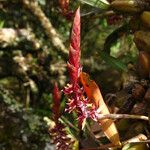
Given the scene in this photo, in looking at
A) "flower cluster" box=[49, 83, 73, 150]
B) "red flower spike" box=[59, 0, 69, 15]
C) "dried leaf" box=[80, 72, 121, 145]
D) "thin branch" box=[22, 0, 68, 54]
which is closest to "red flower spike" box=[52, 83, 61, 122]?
"flower cluster" box=[49, 83, 73, 150]

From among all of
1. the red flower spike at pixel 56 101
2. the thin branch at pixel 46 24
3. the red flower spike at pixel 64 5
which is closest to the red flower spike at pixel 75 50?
the red flower spike at pixel 56 101

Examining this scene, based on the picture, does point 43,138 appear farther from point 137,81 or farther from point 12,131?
point 137,81

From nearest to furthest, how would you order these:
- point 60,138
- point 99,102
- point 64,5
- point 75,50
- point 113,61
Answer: point 75,50 < point 99,102 < point 60,138 < point 64,5 < point 113,61

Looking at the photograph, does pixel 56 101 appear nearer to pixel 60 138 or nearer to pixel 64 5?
pixel 60 138

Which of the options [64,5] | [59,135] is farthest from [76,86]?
[64,5]

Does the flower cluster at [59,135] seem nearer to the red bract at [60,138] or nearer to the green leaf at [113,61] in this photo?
the red bract at [60,138]

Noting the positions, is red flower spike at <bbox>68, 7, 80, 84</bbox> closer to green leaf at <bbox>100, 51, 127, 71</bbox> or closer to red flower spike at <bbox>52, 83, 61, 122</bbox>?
red flower spike at <bbox>52, 83, 61, 122</bbox>

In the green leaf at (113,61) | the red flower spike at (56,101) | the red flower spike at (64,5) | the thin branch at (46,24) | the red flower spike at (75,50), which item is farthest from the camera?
the thin branch at (46,24)

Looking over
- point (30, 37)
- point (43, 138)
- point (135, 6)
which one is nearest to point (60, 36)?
point (30, 37)
